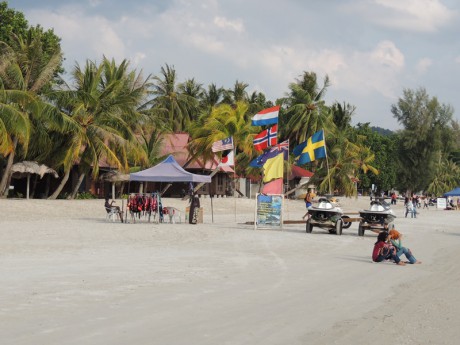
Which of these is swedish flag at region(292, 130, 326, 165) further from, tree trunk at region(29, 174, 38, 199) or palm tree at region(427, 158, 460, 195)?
palm tree at region(427, 158, 460, 195)

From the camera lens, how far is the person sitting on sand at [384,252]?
1453 centimetres

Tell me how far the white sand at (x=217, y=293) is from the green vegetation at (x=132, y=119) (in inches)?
456

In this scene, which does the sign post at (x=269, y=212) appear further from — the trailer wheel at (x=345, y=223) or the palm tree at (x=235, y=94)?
the palm tree at (x=235, y=94)

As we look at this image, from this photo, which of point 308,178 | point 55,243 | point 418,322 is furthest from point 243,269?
point 308,178

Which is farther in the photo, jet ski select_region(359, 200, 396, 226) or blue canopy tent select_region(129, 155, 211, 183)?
blue canopy tent select_region(129, 155, 211, 183)

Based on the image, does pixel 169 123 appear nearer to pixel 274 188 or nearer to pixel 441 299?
pixel 274 188

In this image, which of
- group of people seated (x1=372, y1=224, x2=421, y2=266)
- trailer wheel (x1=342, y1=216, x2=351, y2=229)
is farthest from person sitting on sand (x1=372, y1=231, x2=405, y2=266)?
trailer wheel (x1=342, y1=216, x2=351, y2=229)

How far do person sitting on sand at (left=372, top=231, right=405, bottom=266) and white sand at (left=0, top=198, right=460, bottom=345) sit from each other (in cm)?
36

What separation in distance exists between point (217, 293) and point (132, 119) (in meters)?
33.6

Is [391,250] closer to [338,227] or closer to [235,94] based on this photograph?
[338,227]

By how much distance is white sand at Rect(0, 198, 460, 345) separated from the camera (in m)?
7.10

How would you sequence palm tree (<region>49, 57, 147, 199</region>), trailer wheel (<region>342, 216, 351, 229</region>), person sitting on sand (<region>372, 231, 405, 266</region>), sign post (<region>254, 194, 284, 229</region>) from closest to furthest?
person sitting on sand (<region>372, 231, 405, 266</region>) < trailer wheel (<region>342, 216, 351, 229</region>) < sign post (<region>254, 194, 284, 229</region>) < palm tree (<region>49, 57, 147, 199</region>)

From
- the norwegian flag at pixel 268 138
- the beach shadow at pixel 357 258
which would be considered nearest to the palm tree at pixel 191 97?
the norwegian flag at pixel 268 138

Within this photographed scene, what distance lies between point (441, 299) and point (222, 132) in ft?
127
